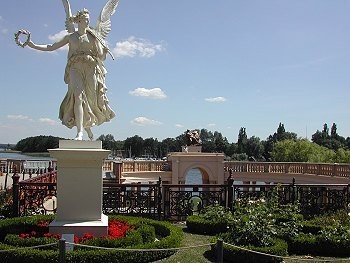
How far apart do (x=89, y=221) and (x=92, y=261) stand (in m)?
1.61

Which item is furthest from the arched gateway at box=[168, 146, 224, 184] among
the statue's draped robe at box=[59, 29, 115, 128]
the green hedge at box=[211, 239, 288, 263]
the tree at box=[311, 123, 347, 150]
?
the tree at box=[311, 123, 347, 150]

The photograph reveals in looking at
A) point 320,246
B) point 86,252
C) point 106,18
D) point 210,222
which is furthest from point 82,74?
point 320,246

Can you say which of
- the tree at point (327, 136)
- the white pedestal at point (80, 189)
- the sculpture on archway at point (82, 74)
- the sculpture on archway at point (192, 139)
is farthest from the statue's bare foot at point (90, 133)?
the tree at point (327, 136)

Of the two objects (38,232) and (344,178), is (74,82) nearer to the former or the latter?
(38,232)

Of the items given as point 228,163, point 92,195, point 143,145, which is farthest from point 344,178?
point 143,145

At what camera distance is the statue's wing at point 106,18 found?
1023cm

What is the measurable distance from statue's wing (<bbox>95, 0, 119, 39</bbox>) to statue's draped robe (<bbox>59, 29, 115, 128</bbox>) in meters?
0.53

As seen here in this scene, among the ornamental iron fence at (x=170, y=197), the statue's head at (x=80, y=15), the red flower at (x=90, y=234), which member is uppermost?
the statue's head at (x=80, y=15)

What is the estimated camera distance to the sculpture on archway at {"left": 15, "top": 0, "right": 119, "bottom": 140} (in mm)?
9578

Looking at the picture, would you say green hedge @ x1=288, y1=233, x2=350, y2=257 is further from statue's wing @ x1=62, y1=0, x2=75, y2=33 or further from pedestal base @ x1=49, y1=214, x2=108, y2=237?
statue's wing @ x1=62, y1=0, x2=75, y2=33

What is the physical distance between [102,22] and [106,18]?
182 mm

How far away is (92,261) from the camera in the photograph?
296 inches

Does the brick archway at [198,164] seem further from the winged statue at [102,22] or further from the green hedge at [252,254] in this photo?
the green hedge at [252,254]

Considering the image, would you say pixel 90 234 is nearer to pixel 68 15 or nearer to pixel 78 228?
pixel 78 228
